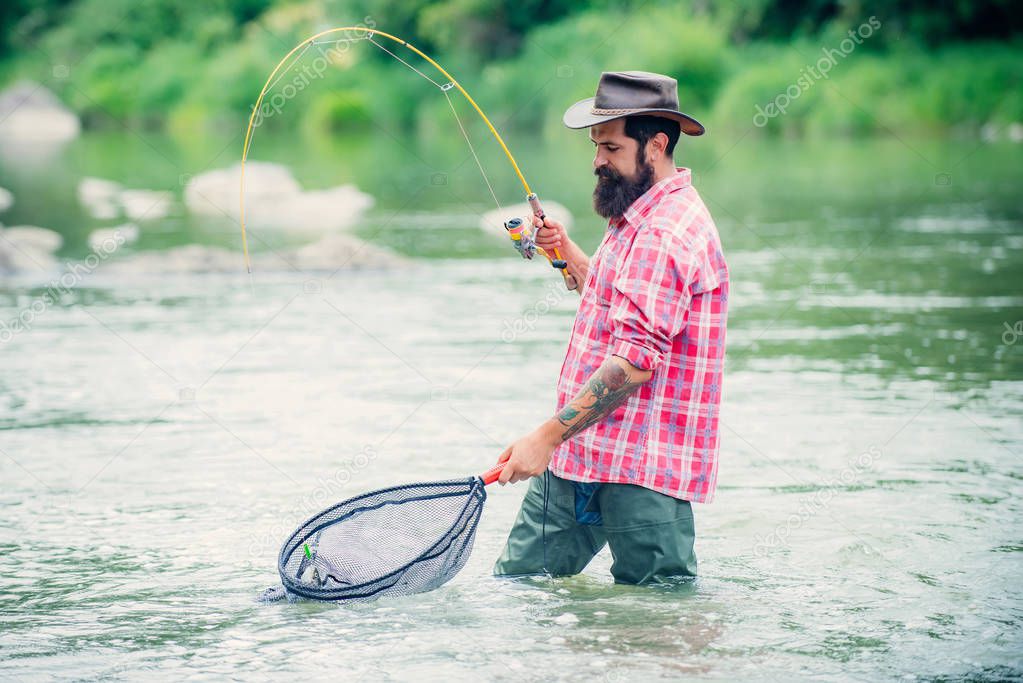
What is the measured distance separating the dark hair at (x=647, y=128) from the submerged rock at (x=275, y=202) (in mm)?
12367

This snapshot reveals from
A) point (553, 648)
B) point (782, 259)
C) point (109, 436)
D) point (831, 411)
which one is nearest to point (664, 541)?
point (553, 648)

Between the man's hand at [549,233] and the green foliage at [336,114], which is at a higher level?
→ the green foliage at [336,114]

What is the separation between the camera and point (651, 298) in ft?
12.9

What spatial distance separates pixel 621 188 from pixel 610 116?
0.81 feet

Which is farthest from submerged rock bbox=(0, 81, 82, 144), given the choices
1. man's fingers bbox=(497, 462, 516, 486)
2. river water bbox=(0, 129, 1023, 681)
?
man's fingers bbox=(497, 462, 516, 486)

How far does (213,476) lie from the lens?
6.36 meters

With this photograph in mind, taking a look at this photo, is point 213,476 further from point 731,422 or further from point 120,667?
point 731,422

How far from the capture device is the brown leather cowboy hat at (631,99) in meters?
4.02

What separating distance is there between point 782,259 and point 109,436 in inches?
306

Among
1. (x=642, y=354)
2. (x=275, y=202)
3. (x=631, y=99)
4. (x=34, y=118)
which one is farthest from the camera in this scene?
(x=34, y=118)

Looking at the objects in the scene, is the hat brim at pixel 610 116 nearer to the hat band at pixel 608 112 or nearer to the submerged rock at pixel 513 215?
the hat band at pixel 608 112

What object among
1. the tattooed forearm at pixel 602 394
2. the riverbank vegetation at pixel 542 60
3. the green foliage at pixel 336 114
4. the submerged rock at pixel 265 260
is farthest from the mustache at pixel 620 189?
the green foliage at pixel 336 114

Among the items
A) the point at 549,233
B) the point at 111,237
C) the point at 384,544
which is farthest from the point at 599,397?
the point at 111,237

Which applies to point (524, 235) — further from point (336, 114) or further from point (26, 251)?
point (336, 114)
